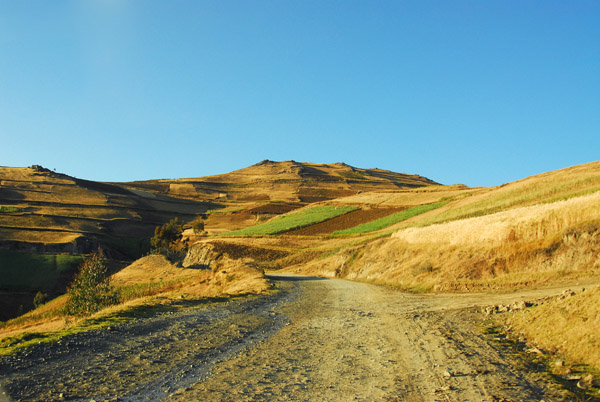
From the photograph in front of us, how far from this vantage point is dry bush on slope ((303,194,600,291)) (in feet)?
70.1

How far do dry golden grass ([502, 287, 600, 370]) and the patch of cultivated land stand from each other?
54.1m

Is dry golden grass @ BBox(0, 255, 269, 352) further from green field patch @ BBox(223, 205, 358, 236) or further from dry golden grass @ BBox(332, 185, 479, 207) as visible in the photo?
dry golden grass @ BBox(332, 185, 479, 207)

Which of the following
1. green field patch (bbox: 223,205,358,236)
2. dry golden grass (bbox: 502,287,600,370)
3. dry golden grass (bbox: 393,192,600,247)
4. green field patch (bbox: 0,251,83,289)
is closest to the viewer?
dry golden grass (bbox: 502,287,600,370)

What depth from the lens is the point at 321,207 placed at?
97.7 m

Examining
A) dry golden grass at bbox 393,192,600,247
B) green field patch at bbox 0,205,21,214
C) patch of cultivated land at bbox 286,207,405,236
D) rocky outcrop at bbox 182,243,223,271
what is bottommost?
rocky outcrop at bbox 182,243,223,271

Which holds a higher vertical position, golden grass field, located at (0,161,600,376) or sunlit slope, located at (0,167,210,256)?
sunlit slope, located at (0,167,210,256)

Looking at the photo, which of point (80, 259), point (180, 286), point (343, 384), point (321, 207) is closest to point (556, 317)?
point (343, 384)

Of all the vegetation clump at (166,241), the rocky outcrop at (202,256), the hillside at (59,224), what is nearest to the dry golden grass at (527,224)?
the rocky outcrop at (202,256)

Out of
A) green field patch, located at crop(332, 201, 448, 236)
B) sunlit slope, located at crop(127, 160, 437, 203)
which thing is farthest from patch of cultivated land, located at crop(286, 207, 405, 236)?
sunlit slope, located at crop(127, 160, 437, 203)

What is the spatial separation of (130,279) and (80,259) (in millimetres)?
19886

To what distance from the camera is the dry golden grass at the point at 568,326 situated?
8.85m

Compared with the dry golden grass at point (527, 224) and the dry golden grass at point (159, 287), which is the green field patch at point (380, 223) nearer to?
the dry golden grass at point (159, 287)

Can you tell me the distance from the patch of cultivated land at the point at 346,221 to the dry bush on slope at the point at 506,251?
33.2m

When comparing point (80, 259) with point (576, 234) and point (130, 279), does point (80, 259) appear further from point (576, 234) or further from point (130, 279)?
point (576, 234)
